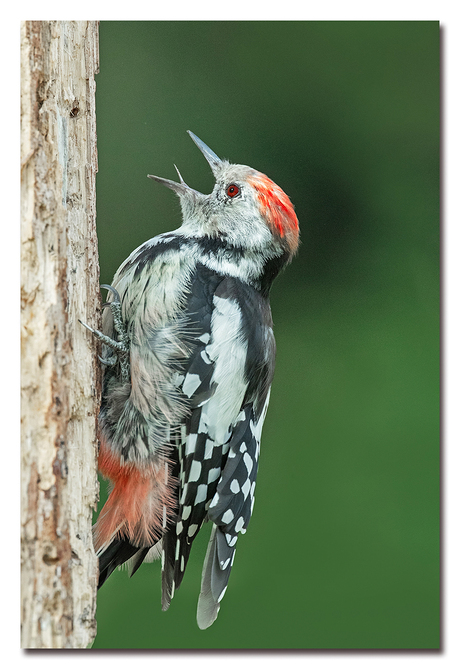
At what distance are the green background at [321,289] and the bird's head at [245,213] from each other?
156mm

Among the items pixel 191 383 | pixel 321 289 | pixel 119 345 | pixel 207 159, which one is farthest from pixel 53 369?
pixel 321 289

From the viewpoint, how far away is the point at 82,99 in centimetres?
162

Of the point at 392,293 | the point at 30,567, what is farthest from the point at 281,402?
the point at 30,567

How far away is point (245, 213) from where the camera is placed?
1.94 meters

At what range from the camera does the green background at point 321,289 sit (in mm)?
1968

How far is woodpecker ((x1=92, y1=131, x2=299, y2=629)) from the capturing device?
174 cm

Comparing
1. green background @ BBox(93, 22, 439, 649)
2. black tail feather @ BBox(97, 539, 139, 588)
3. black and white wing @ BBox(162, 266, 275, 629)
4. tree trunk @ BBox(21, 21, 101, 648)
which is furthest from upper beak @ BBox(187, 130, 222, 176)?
black tail feather @ BBox(97, 539, 139, 588)

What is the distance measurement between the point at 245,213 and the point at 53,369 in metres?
0.79

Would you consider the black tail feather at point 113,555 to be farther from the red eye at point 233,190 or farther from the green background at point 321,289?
the red eye at point 233,190

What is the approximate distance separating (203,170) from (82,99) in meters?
0.69

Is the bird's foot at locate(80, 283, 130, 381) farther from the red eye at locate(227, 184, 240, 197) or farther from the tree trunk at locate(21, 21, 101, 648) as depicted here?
the red eye at locate(227, 184, 240, 197)

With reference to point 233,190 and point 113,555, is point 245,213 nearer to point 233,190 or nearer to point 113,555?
point 233,190

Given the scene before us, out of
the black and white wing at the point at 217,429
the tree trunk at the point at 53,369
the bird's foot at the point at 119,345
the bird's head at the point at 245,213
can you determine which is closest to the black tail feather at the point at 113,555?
the black and white wing at the point at 217,429

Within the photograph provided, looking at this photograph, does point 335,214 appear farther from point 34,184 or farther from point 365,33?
point 34,184
